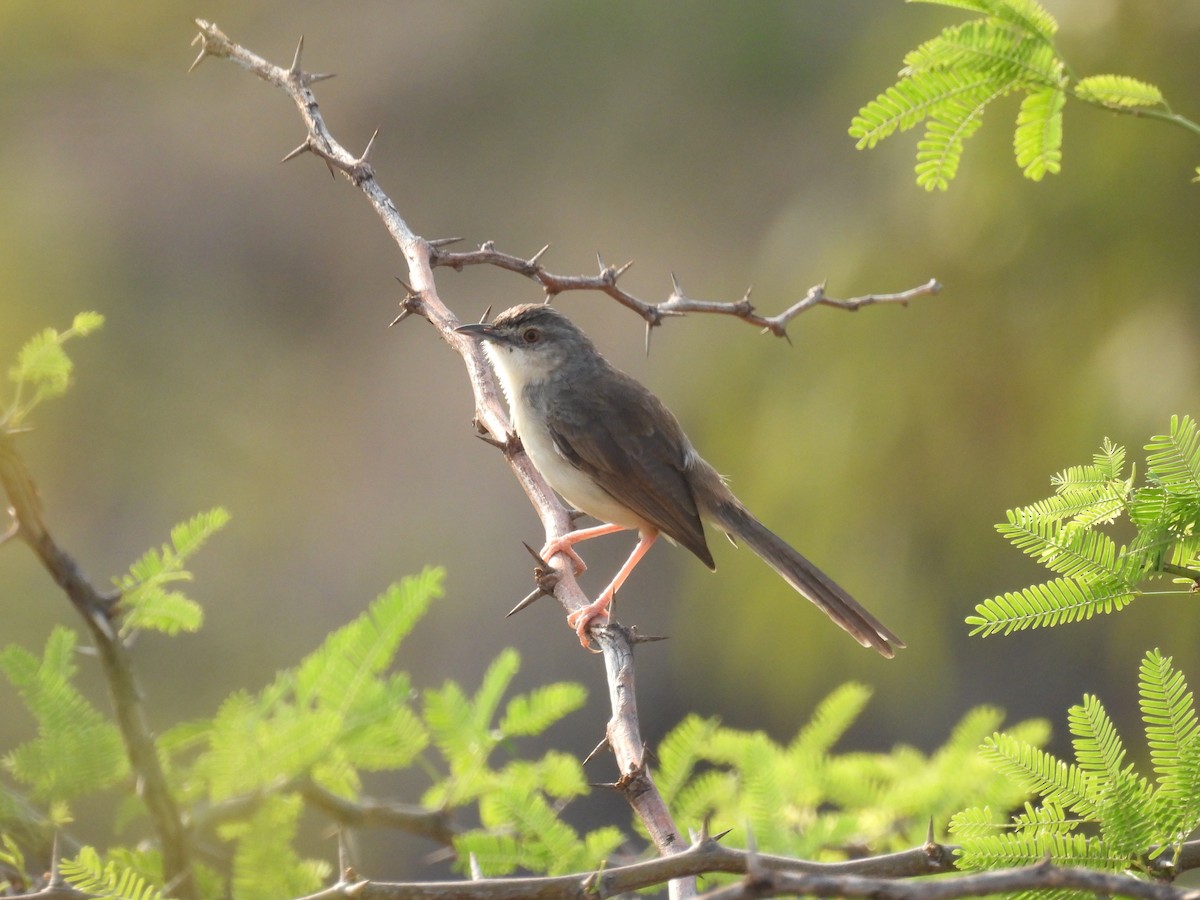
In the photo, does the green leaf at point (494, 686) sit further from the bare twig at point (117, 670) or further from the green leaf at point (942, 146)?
the green leaf at point (942, 146)

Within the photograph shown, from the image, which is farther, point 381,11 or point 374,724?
point 381,11

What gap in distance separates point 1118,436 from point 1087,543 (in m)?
4.25

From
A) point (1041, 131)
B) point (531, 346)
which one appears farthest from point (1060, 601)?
point (531, 346)

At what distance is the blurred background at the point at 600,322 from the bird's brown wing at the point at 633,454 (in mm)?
2438

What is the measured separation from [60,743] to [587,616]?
1854mm

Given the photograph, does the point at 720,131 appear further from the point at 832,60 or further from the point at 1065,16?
the point at 1065,16

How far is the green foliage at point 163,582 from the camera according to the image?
11.7 feet

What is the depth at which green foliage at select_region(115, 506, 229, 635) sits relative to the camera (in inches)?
141

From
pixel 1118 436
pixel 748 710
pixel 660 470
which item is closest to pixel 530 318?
pixel 660 470

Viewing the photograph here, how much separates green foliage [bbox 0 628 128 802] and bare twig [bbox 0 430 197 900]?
0.06 metres

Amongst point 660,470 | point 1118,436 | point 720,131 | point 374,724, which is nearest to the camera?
point 374,724

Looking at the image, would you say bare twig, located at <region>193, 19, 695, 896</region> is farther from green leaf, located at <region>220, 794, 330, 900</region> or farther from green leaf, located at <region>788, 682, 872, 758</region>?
green leaf, located at <region>788, 682, 872, 758</region>

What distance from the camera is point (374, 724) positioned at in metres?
3.75

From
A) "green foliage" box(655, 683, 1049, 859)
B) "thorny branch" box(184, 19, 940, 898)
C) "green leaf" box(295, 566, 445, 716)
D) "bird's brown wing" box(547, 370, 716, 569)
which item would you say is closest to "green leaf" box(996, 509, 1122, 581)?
"thorny branch" box(184, 19, 940, 898)
